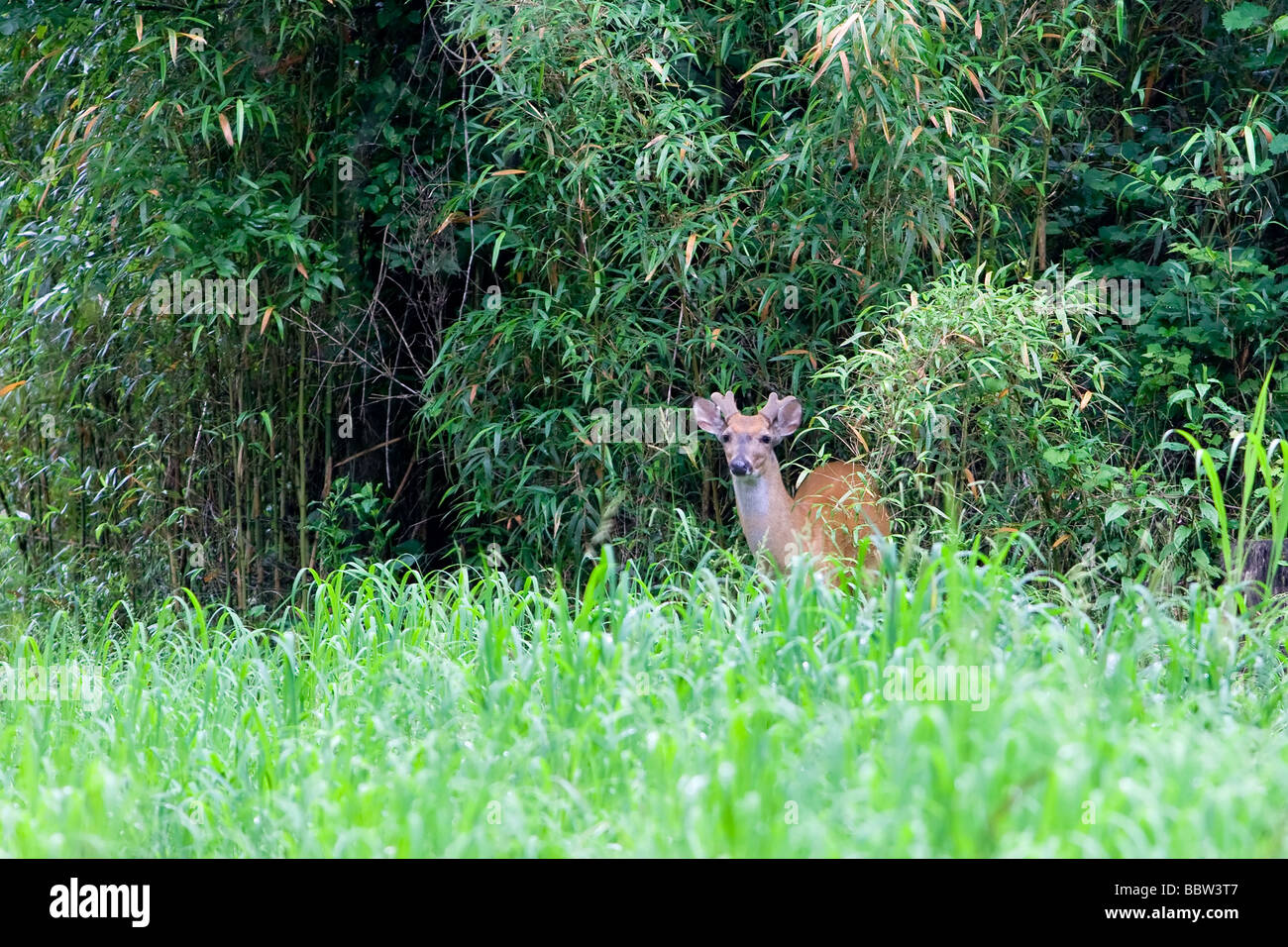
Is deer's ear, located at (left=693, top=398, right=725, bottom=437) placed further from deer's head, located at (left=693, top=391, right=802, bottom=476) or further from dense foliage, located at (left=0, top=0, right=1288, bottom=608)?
dense foliage, located at (left=0, top=0, right=1288, bottom=608)

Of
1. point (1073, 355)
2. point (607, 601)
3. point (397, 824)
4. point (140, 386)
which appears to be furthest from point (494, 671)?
point (140, 386)

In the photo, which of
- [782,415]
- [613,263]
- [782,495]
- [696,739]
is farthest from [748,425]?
[696,739]

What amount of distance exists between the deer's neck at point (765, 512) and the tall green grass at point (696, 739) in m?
0.83

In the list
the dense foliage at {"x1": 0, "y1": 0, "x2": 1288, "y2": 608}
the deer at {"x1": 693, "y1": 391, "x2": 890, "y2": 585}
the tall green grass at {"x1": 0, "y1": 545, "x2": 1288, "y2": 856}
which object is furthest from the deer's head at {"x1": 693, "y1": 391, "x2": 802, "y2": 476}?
the tall green grass at {"x1": 0, "y1": 545, "x2": 1288, "y2": 856}

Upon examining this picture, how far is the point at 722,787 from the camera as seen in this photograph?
7.51ft

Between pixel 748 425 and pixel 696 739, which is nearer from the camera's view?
pixel 696 739

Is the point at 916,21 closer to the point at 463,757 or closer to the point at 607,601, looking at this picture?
the point at 607,601

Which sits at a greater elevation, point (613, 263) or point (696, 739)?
point (613, 263)

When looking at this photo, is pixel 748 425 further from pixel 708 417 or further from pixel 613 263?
pixel 613 263

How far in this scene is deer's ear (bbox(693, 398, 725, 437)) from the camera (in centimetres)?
441

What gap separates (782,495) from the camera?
15.2ft

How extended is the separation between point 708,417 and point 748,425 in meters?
0.14

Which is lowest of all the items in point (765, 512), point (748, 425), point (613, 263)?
point (765, 512)

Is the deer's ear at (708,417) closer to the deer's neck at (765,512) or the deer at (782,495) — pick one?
the deer at (782,495)
